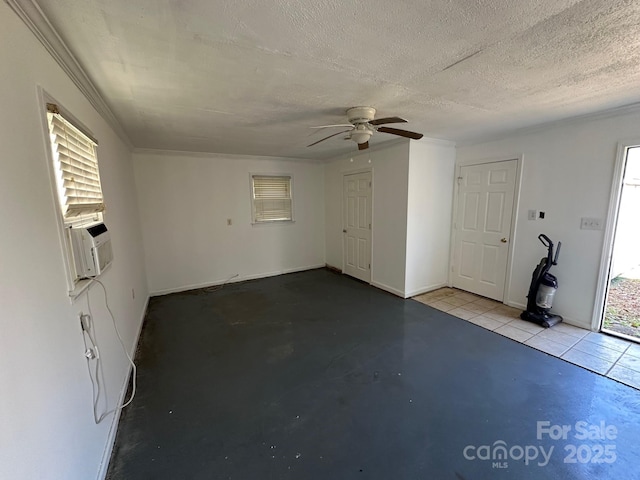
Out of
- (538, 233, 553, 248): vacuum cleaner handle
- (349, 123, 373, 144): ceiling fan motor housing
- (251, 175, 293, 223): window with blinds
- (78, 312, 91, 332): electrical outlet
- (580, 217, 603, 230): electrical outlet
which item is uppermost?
(349, 123, 373, 144): ceiling fan motor housing

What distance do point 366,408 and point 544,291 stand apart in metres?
2.60

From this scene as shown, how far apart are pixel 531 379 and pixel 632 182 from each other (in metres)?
2.68

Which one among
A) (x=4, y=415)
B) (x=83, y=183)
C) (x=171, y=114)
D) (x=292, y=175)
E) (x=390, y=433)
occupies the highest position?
(x=171, y=114)

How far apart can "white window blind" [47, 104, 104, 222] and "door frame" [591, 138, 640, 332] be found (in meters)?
4.51

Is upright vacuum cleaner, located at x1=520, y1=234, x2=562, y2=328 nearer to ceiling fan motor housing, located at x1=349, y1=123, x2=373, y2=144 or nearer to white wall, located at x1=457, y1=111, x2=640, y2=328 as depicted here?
white wall, located at x1=457, y1=111, x2=640, y2=328

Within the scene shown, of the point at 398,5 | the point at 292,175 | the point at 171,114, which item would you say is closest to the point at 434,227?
the point at 292,175

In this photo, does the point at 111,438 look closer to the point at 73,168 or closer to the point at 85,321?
the point at 85,321

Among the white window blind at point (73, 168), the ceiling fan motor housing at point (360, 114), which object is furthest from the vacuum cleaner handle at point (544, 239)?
the white window blind at point (73, 168)

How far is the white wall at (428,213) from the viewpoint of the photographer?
383 centimetres

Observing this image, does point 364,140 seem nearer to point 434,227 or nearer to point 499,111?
point 499,111

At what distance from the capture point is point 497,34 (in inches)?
54.6

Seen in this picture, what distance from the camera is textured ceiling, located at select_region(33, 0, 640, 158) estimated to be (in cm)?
121

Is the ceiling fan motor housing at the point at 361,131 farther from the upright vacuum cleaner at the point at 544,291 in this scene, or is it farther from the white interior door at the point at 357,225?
the upright vacuum cleaner at the point at 544,291

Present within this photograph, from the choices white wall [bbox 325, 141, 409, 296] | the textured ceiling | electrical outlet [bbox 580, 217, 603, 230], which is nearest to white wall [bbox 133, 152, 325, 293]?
white wall [bbox 325, 141, 409, 296]
